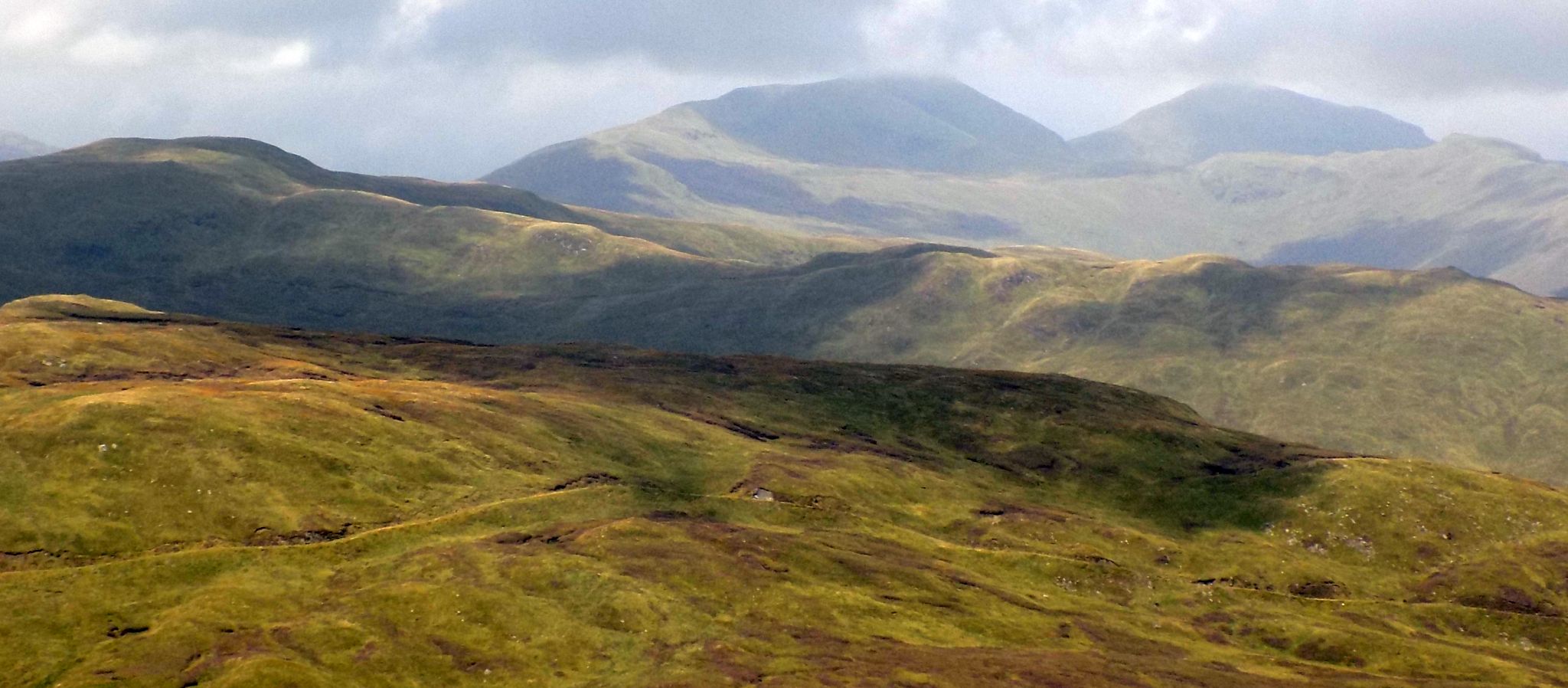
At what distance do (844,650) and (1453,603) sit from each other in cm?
10374

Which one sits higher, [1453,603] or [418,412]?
[418,412]

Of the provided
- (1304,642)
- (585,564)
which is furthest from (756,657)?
(1304,642)

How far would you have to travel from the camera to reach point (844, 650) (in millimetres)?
127250

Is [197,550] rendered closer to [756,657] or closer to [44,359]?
[756,657]

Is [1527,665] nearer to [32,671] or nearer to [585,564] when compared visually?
[585,564]

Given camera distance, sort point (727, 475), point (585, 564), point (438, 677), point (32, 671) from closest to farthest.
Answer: point (32, 671) → point (438, 677) → point (585, 564) → point (727, 475)

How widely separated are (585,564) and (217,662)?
4392 centimetres

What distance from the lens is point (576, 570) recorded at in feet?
452

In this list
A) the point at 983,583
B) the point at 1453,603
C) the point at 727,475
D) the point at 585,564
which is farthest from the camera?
the point at 727,475

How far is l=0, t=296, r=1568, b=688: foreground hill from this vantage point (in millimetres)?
115438

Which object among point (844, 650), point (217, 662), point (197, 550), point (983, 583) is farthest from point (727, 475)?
point (217, 662)

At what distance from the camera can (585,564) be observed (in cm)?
13975

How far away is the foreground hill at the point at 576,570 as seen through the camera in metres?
115

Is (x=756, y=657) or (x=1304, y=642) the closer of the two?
(x=756, y=657)
